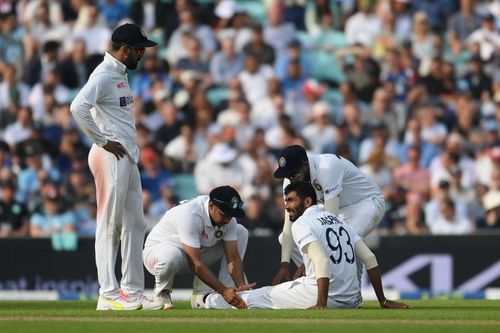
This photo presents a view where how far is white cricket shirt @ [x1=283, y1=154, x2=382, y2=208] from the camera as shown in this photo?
11.2 m

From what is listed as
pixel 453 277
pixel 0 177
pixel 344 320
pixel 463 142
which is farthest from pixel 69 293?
pixel 344 320

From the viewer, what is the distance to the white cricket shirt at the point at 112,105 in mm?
10773

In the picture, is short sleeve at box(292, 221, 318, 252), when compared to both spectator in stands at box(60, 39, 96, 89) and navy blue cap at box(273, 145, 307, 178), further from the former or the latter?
spectator in stands at box(60, 39, 96, 89)

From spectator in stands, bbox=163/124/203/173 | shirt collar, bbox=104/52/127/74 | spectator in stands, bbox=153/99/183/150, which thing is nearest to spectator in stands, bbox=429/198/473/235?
spectator in stands, bbox=163/124/203/173

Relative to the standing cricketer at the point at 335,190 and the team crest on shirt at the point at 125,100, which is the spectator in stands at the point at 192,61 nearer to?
the standing cricketer at the point at 335,190

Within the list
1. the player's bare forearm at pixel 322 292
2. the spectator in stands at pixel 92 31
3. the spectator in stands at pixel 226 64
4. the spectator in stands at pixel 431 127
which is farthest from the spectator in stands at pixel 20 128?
the player's bare forearm at pixel 322 292

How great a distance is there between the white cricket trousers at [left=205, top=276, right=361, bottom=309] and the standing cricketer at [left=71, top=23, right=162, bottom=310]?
1.00m

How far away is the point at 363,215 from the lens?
11.8 meters

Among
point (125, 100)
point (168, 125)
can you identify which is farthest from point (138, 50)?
point (168, 125)

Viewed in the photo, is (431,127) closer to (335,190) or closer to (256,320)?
(335,190)

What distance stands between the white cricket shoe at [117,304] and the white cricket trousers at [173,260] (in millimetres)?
656

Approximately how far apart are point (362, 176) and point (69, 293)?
5570mm

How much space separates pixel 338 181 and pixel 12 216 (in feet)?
22.7

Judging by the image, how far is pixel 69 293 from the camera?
53.0ft
